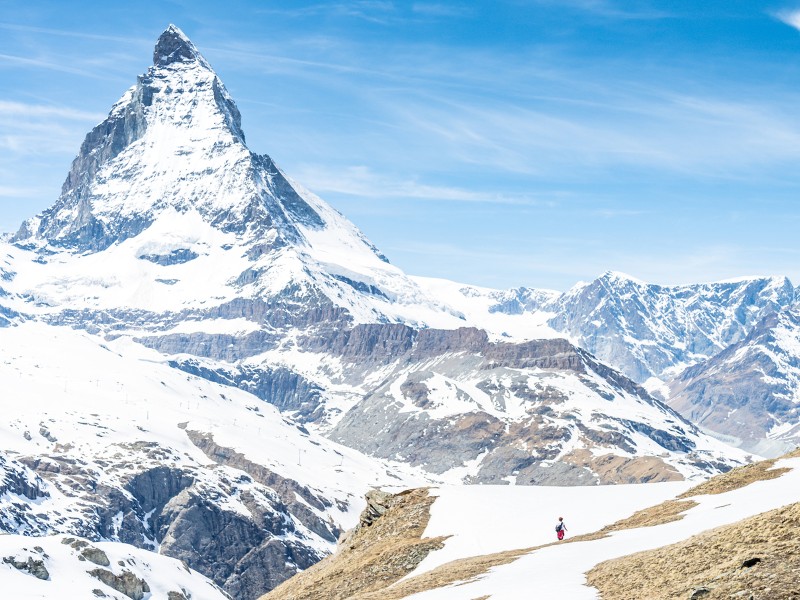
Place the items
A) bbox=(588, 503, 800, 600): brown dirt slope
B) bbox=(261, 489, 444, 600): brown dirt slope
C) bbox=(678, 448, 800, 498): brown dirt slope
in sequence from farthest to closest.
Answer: bbox=(678, 448, 800, 498): brown dirt slope < bbox=(261, 489, 444, 600): brown dirt slope < bbox=(588, 503, 800, 600): brown dirt slope

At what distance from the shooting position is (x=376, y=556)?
71125 millimetres

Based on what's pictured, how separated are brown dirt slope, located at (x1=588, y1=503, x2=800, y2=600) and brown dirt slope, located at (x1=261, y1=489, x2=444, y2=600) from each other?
18.9 metres

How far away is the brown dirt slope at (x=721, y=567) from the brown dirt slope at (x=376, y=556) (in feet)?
62.1

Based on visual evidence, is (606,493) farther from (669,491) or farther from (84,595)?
(84,595)

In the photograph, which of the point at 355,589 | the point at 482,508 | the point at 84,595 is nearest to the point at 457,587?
the point at 355,589

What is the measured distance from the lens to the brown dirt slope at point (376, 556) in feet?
217

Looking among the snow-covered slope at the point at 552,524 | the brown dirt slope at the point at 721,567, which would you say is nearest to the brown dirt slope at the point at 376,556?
the snow-covered slope at the point at 552,524

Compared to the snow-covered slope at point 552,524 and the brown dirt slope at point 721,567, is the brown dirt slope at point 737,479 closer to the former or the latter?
the snow-covered slope at point 552,524

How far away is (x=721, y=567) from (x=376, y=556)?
107 feet

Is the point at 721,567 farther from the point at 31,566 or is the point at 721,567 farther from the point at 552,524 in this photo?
the point at 31,566

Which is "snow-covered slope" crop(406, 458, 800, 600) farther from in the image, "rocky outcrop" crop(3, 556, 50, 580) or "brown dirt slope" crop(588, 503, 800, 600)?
"rocky outcrop" crop(3, 556, 50, 580)


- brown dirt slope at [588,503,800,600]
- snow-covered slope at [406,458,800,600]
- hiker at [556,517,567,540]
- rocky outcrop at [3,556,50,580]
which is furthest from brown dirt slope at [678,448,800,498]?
rocky outcrop at [3,556,50,580]

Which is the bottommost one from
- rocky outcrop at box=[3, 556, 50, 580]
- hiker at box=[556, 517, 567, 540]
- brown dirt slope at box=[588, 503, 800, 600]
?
rocky outcrop at box=[3, 556, 50, 580]

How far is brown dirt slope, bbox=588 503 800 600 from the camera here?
37000 millimetres
